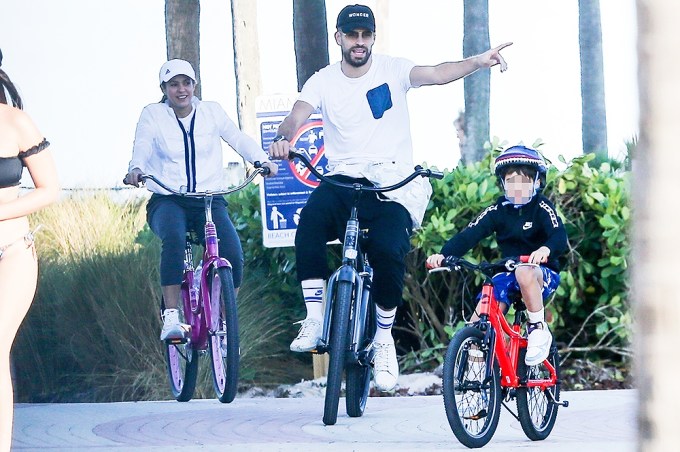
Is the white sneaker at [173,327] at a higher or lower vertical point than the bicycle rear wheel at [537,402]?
higher

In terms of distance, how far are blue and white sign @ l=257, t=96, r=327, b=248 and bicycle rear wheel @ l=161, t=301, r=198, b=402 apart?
1.01 m

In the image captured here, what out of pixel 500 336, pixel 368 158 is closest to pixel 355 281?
pixel 368 158

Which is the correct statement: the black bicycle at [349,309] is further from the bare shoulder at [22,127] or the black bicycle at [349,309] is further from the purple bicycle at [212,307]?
the bare shoulder at [22,127]

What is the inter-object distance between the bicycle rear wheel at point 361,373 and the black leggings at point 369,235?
110 millimetres

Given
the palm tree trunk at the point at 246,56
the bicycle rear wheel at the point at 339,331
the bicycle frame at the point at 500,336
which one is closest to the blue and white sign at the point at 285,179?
the palm tree trunk at the point at 246,56

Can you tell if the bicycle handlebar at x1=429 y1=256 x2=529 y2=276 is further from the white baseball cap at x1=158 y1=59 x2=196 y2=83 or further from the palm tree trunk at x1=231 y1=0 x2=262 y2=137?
the palm tree trunk at x1=231 y1=0 x2=262 y2=137

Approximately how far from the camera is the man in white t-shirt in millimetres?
5684

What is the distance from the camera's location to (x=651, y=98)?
4.83 ft

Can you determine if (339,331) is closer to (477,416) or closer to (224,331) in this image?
(477,416)

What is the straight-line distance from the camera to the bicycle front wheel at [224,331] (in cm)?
617

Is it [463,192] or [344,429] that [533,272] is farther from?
[463,192]

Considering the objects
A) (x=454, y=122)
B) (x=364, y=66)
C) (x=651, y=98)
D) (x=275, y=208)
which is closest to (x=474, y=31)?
(x=454, y=122)

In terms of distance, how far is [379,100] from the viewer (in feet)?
19.5

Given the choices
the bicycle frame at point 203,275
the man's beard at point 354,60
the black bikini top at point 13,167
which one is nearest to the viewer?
the black bikini top at point 13,167
